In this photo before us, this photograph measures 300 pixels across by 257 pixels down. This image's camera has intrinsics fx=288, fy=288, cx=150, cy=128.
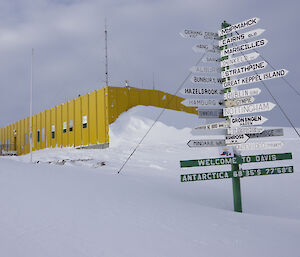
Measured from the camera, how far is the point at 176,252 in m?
3.26

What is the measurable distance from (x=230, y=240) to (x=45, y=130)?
29260mm

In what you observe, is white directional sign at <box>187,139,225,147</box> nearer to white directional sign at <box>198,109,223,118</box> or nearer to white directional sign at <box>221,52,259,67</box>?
white directional sign at <box>198,109,223,118</box>

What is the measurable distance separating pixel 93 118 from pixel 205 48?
17.2 metres

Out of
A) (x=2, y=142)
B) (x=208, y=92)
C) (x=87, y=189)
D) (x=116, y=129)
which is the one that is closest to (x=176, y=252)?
(x=87, y=189)

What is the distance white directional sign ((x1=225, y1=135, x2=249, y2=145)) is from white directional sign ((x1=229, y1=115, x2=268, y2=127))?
0.27 metres

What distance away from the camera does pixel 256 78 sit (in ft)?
20.2

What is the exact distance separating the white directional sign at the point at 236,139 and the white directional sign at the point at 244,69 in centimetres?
138

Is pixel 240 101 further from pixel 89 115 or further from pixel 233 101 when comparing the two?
pixel 89 115

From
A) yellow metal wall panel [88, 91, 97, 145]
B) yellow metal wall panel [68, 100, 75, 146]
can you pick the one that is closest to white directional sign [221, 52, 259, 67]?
yellow metal wall panel [88, 91, 97, 145]

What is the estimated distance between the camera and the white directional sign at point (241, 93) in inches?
239

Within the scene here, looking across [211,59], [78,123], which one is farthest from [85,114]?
[211,59]

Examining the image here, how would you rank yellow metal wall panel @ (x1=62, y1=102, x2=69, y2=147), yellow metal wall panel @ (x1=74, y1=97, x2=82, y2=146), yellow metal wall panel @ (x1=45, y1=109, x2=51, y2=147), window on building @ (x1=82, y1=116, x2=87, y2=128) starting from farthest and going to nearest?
yellow metal wall panel @ (x1=45, y1=109, x2=51, y2=147) < yellow metal wall panel @ (x1=62, y1=102, x2=69, y2=147) < yellow metal wall panel @ (x1=74, y1=97, x2=82, y2=146) < window on building @ (x1=82, y1=116, x2=87, y2=128)

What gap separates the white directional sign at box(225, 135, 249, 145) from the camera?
19.8 ft

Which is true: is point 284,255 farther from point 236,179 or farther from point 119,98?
point 119,98
